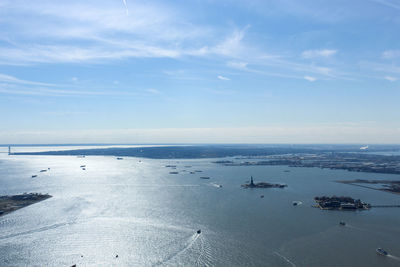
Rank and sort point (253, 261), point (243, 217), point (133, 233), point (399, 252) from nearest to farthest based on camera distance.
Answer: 1. point (253, 261)
2. point (399, 252)
3. point (133, 233)
4. point (243, 217)

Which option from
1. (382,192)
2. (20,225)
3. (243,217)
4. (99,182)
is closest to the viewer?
(20,225)

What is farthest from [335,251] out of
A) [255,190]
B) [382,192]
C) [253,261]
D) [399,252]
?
[382,192]

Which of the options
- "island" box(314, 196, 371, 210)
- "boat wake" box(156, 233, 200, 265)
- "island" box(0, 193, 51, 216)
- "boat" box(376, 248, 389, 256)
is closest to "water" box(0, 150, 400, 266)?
"boat wake" box(156, 233, 200, 265)

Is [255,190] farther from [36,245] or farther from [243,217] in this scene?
[36,245]

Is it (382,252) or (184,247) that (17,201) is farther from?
(382,252)

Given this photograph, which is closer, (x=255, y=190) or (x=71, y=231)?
(x=71, y=231)

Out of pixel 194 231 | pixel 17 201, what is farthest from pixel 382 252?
pixel 17 201

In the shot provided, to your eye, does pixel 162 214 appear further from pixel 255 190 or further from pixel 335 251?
pixel 255 190
